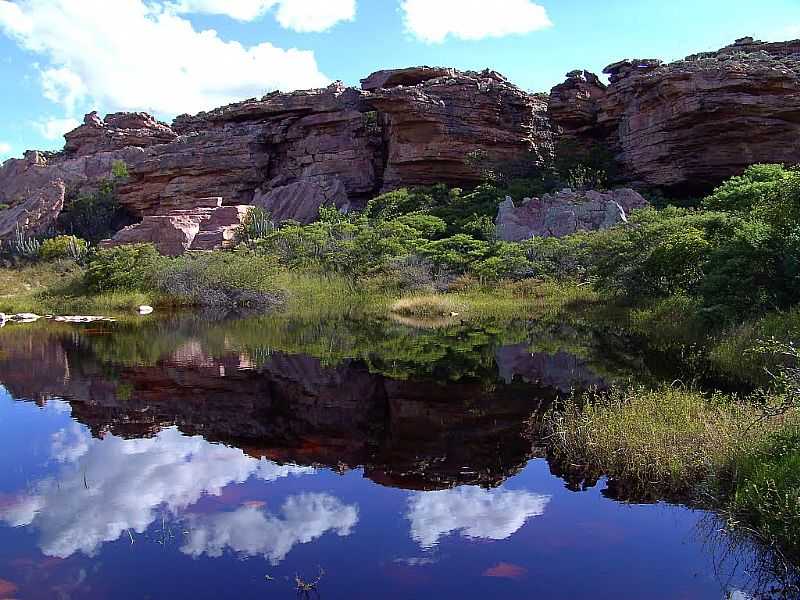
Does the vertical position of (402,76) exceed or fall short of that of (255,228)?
it exceeds it

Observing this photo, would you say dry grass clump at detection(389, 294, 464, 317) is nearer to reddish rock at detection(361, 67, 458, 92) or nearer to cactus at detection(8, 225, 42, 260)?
reddish rock at detection(361, 67, 458, 92)

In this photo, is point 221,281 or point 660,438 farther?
point 221,281

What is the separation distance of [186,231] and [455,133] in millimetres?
17216

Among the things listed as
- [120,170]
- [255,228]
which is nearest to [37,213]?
[120,170]

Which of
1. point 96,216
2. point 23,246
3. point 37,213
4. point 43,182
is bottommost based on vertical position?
point 23,246

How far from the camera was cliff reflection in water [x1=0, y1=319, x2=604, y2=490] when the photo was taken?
1024cm

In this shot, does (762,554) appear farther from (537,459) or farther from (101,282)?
(101,282)

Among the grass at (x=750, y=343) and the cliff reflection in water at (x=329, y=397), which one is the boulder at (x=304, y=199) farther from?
the grass at (x=750, y=343)

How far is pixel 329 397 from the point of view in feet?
46.6

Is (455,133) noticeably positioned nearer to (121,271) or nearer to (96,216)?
(121,271)

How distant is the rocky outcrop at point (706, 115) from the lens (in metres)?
37.2

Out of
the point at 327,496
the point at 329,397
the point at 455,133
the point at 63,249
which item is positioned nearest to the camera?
the point at 327,496

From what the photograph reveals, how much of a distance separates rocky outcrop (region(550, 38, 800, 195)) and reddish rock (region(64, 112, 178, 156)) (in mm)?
37001

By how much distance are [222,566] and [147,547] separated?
0.98 metres
